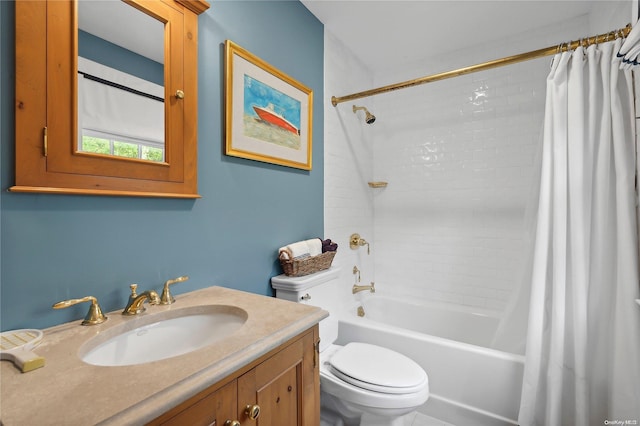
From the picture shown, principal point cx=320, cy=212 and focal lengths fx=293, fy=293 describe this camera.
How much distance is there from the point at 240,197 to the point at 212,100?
18.5 inches

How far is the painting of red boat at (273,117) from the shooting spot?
5.22ft

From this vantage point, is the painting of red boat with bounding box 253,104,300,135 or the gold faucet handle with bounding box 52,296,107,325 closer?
the gold faucet handle with bounding box 52,296,107,325

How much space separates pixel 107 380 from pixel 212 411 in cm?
23

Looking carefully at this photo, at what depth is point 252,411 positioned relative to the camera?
29.6 inches

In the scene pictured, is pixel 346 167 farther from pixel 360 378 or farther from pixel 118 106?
pixel 118 106

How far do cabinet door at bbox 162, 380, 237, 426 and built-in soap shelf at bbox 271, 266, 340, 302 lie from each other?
0.83 meters

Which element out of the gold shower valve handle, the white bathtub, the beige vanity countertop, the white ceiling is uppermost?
the white ceiling

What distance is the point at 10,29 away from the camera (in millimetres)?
799

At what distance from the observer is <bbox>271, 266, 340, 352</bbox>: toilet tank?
1.57 metres

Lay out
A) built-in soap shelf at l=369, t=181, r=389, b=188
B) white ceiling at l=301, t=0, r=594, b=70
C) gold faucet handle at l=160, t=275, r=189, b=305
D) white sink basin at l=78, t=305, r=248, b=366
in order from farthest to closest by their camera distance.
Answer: built-in soap shelf at l=369, t=181, r=389, b=188 → white ceiling at l=301, t=0, r=594, b=70 → gold faucet handle at l=160, t=275, r=189, b=305 → white sink basin at l=78, t=305, r=248, b=366

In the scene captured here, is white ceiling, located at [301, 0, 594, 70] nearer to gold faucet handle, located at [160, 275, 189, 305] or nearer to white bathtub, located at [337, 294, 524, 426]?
gold faucet handle, located at [160, 275, 189, 305]

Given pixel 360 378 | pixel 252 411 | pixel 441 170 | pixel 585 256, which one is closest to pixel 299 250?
pixel 360 378

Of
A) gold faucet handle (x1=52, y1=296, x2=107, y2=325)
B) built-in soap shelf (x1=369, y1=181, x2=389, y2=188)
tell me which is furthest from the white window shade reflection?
built-in soap shelf (x1=369, y1=181, x2=389, y2=188)

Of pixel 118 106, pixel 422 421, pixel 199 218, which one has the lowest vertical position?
pixel 422 421
